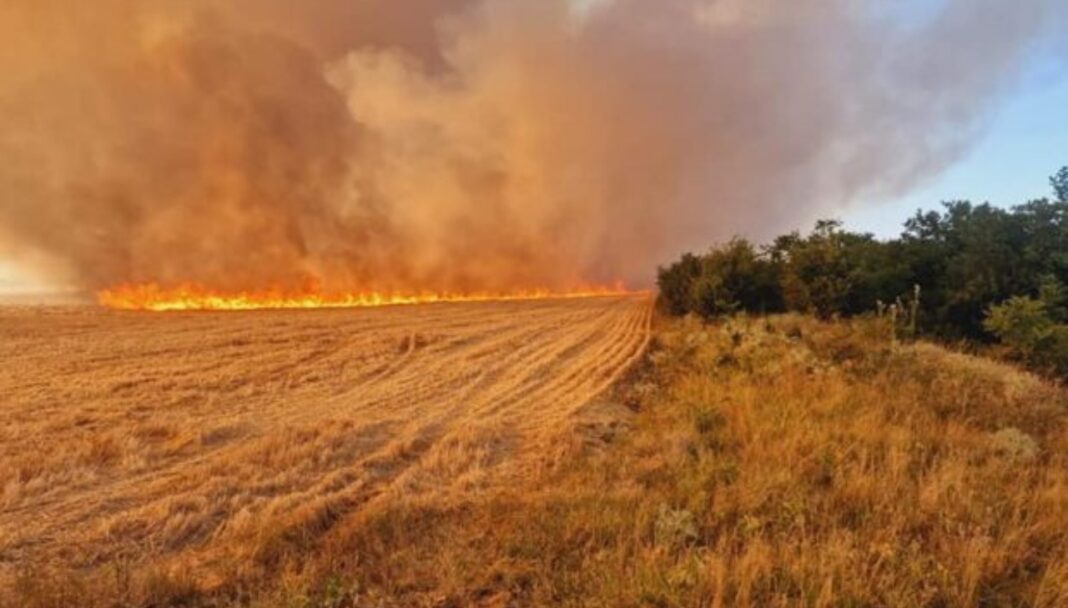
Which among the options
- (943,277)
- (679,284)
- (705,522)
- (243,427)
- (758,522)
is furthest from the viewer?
(679,284)

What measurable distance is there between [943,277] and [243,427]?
853 inches

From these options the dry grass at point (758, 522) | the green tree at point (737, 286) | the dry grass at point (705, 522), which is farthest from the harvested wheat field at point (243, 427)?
the green tree at point (737, 286)

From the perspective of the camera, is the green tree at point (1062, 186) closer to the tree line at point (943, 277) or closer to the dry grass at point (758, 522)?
the tree line at point (943, 277)

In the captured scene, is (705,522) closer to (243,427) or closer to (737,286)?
(243,427)

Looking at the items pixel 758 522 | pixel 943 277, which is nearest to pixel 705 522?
pixel 758 522

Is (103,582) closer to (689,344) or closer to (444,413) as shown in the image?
(444,413)

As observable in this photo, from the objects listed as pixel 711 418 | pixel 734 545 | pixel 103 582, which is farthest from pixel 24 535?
pixel 711 418

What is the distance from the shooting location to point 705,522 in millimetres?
6281

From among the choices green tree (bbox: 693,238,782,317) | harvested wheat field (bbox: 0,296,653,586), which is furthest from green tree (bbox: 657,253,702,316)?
harvested wheat field (bbox: 0,296,653,586)

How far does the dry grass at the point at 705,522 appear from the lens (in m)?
5.03

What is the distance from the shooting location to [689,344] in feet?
63.4

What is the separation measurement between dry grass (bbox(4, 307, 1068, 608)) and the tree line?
8878 mm

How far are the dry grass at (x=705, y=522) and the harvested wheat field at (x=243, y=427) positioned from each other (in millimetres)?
141

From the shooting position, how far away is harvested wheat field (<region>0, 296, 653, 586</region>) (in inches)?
250
